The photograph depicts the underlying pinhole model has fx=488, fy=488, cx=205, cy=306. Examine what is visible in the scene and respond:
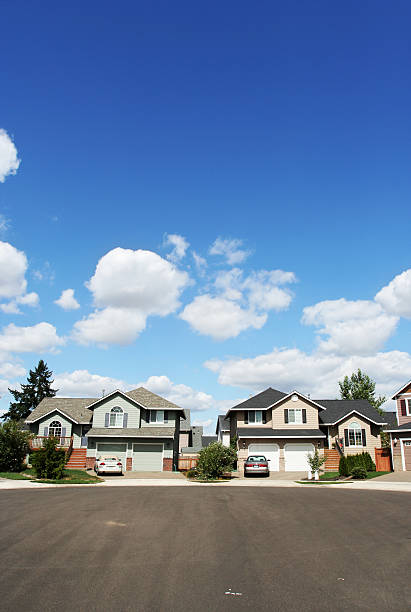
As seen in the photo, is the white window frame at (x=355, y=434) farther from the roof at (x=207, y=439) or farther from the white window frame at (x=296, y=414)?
the roof at (x=207, y=439)

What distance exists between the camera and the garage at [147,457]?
133ft

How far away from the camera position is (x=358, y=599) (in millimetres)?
6727

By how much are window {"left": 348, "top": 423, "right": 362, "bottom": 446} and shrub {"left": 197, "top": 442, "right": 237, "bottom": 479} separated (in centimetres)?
1540

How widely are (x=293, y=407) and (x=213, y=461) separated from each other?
1387 cm

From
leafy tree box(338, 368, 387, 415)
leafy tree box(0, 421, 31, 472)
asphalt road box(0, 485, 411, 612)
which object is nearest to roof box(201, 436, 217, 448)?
leafy tree box(338, 368, 387, 415)

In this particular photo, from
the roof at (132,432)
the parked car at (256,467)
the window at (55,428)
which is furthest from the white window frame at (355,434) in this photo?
the window at (55,428)

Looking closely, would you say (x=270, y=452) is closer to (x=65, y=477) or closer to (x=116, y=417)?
(x=116, y=417)

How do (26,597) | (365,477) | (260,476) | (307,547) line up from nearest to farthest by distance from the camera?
(26,597) < (307,547) < (365,477) < (260,476)

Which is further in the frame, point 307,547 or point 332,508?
point 332,508

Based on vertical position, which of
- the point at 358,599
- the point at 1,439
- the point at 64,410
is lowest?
the point at 358,599

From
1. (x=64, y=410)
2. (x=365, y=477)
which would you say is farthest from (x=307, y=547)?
(x=64, y=410)

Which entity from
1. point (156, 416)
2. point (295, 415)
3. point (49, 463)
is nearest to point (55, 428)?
point (156, 416)

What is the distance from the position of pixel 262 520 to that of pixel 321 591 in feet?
21.9

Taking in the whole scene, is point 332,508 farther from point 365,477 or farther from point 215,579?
point 365,477
